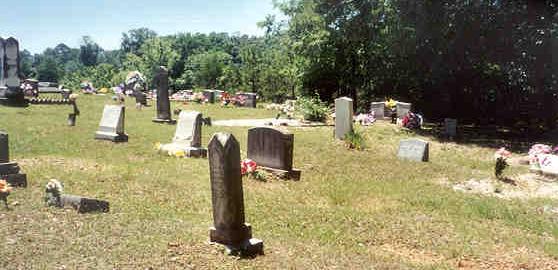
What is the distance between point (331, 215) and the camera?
9.05 m

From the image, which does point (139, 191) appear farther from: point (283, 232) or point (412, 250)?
point (412, 250)

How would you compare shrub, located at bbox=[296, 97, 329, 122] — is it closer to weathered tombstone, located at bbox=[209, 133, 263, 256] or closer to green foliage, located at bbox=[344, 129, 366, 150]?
green foliage, located at bbox=[344, 129, 366, 150]

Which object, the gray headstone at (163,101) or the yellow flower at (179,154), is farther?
the gray headstone at (163,101)

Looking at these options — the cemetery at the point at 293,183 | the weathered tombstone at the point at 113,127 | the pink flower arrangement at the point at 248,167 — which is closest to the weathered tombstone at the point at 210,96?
the cemetery at the point at 293,183

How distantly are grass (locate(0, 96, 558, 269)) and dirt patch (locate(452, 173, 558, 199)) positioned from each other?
0.52 m

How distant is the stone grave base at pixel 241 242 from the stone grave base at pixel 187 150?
6.88 meters

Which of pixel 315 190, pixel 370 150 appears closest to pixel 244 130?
pixel 370 150

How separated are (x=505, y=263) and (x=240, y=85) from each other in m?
36.9

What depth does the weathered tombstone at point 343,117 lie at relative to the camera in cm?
1702

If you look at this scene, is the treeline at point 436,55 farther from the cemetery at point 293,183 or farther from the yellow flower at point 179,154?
the yellow flower at point 179,154

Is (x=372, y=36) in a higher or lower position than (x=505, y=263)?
higher

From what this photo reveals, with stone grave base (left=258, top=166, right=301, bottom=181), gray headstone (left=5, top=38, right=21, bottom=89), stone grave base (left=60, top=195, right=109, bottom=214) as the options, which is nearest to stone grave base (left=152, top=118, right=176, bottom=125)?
gray headstone (left=5, top=38, right=21, bottom=89)

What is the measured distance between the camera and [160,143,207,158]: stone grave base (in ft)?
44.5

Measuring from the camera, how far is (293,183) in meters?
11.5
